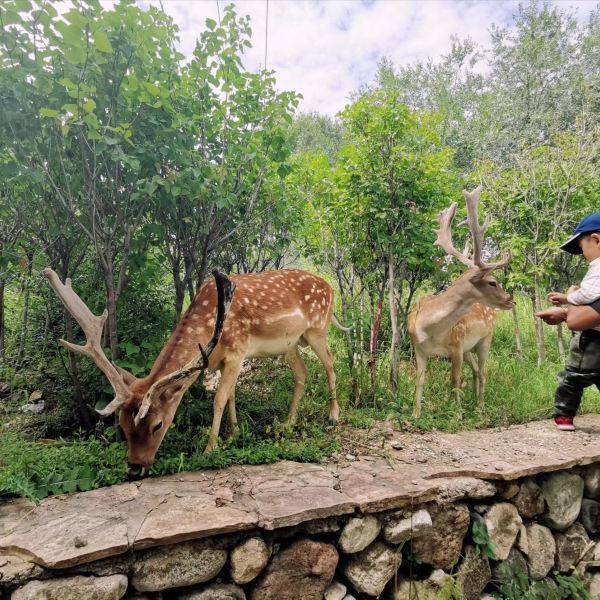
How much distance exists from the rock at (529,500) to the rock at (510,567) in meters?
0.31

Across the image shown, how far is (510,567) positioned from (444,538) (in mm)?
777

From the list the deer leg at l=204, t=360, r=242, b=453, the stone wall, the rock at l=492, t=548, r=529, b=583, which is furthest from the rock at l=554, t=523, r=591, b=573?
the deer leg at l=204, t=360, r=242, b=453

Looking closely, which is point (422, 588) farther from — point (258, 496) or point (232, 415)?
point (232, 415)

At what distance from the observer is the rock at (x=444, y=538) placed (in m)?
3.02

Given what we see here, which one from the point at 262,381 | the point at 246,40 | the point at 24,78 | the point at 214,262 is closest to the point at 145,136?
the point at 24,78

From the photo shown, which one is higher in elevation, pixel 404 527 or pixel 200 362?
pixel 200 362

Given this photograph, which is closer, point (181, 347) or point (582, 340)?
point (181, 347)

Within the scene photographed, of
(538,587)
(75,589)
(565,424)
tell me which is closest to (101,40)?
(75,589)

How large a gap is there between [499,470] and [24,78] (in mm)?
4417

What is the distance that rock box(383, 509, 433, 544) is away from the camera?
2861 mm

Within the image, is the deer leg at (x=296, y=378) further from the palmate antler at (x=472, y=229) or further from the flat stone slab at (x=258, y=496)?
the palmate antler at (x=472, y=229)

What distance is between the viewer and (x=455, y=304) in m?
4.76

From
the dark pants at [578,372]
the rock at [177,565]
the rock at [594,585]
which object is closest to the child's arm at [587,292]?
the dark pants at [578,372]

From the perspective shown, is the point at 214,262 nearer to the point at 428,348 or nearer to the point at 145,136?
the point at 145,136
